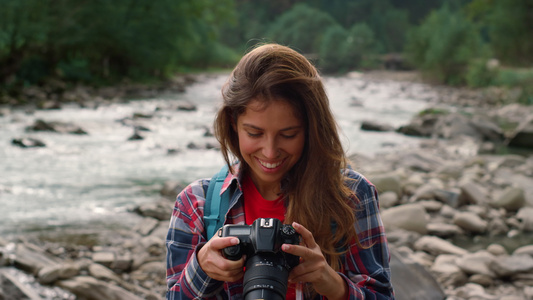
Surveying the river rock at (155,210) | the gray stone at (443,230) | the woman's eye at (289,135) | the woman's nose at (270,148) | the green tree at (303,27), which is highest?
the woman's eye at (289,135)

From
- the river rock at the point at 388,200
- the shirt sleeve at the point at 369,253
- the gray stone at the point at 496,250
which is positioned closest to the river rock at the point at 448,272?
the gray stone at the point at 496,250

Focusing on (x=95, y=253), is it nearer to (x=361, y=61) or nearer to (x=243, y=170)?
(x=243, y=170)

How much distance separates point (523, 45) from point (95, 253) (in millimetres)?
25713

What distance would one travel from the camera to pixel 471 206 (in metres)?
5.34

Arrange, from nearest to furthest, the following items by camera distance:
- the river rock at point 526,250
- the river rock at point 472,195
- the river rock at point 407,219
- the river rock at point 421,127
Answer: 1. the river rock at point 526,250
2. the river rock at point 407,219
3. the river rock at point 472,195
4. the river rock at point 421,127

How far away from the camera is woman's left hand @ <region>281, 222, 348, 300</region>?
131cm

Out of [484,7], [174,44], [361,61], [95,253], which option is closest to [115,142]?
[95,253]

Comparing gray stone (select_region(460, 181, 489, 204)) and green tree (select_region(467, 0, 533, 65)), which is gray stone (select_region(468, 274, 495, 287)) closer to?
gray stone (select_region(460, 181, 489, 204))

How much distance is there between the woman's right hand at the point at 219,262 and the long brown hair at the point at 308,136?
0.88ft

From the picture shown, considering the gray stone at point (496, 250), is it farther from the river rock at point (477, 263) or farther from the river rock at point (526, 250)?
the river rock at point (477, 263)

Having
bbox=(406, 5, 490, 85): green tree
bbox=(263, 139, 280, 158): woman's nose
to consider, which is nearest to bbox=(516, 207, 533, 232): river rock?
bbox=(263, 139, 280, 158): woman's nose

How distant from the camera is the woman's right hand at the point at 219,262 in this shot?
50.4 inches

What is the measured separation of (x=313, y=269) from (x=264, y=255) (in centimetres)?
15

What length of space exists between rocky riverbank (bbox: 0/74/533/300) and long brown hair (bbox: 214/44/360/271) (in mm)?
460
